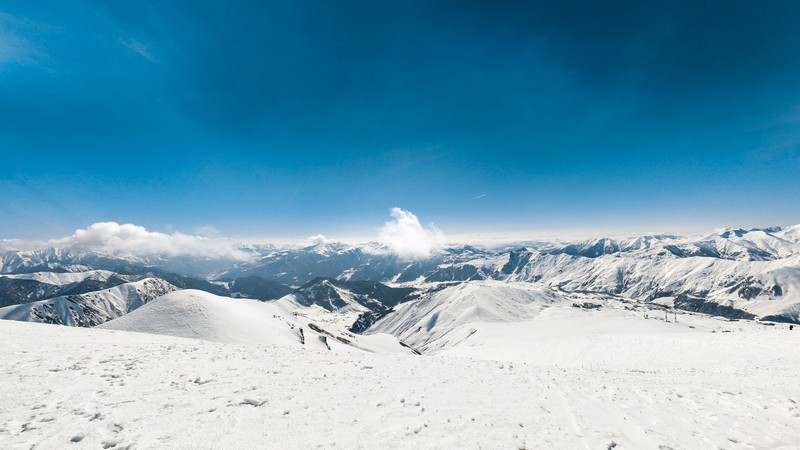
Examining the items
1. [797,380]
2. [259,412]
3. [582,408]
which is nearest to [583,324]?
[797,380]

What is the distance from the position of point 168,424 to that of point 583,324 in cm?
13364

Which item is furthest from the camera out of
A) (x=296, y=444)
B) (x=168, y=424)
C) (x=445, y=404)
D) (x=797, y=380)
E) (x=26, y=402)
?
(x=797, y=380)

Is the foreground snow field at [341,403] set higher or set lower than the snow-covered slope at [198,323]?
higher

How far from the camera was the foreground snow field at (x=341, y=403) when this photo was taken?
1002 cm

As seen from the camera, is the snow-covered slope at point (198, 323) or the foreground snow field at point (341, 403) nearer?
the foreground snow field at point (341, 403)

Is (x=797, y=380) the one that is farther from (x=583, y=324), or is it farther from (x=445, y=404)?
(x=583, y=324)

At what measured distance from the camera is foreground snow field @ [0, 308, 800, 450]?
10016 millimetres

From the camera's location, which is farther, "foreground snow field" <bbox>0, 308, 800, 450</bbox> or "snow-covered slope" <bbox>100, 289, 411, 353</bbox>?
"snow-covered slope" <bbox>100, 289, 411, 353</bbox>

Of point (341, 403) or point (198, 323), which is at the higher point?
point (341, 403)

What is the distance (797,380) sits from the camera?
20.7 meters

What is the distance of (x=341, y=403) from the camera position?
13039 millimetres

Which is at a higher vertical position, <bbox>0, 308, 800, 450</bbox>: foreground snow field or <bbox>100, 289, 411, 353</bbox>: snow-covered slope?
<bbox>0, 308, 800, 450</bbox>: foreground snow field

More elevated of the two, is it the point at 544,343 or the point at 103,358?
the point at 103,358

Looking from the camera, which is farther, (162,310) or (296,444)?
(162,310)
